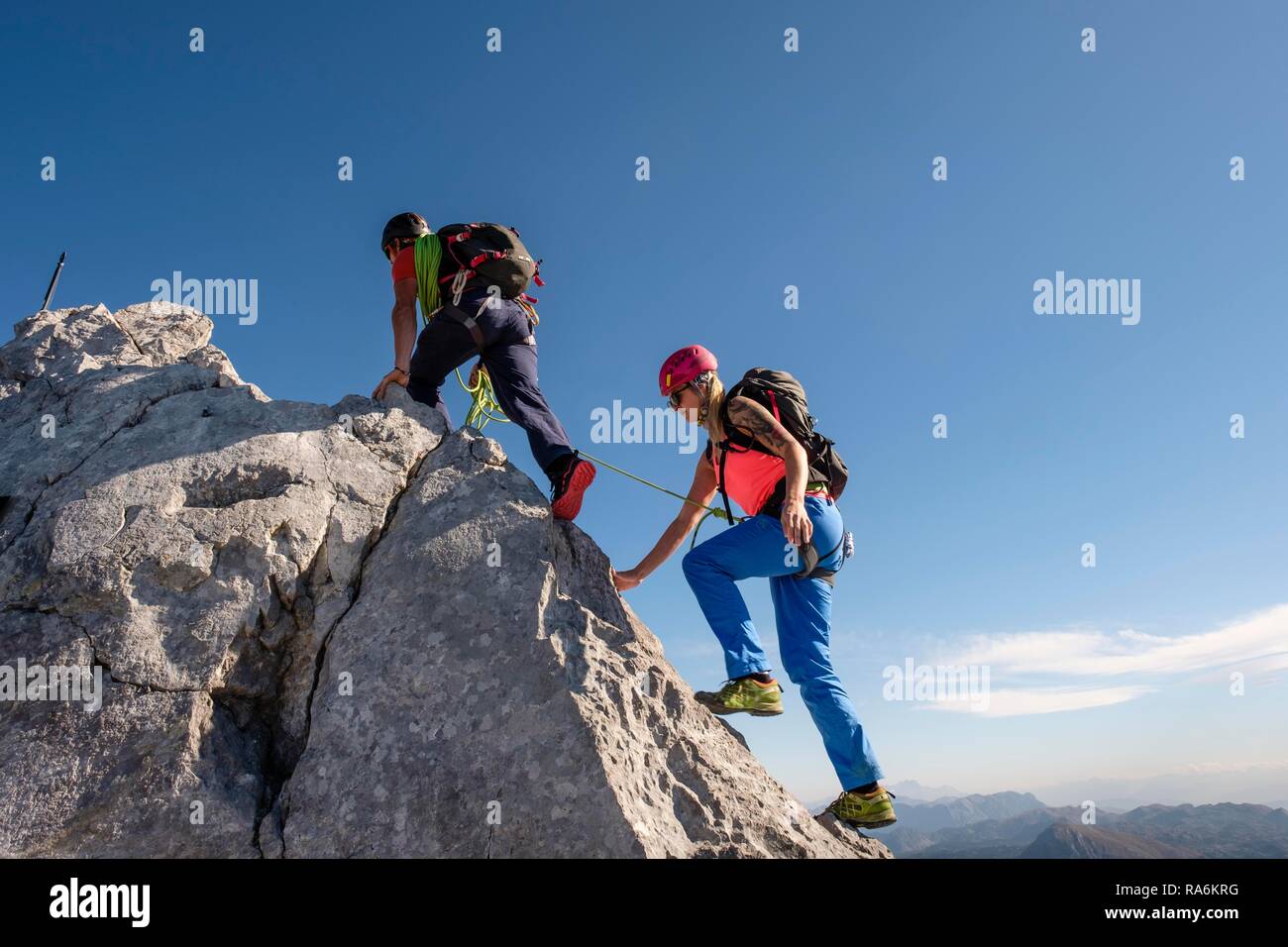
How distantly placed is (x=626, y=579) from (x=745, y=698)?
138 centimetres

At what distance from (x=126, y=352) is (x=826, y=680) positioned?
7.13 m

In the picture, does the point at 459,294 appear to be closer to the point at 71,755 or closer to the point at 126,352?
the point at 126,352

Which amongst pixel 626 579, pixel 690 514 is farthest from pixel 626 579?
pixel 690 514

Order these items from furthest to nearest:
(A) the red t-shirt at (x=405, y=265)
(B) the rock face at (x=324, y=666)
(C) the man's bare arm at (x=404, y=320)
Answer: (A) the red t-shirt at (x=405, y=265)
(C) the man's bare arm at (x=404, y=320)
(B) the rock face at (x=324, y=666)

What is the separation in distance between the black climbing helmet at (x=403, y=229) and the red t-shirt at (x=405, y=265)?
0.67 feet

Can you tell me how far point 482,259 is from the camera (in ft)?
20.6

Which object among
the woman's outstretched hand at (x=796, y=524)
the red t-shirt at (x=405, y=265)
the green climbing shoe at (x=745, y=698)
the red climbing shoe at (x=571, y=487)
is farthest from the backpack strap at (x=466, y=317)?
the green climbing shoe at (x=745, y=698)

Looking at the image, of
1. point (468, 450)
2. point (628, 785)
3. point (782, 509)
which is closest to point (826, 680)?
point (782, 509)

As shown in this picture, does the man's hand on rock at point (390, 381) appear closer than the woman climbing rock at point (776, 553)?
No

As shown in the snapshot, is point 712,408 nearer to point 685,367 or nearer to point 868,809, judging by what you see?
point 685,367

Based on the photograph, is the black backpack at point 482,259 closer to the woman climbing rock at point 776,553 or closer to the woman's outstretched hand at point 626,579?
the woman climbing rock at point 776,553

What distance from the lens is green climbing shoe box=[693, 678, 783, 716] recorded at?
5258 millimetres

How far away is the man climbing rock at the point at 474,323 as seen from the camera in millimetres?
6137
